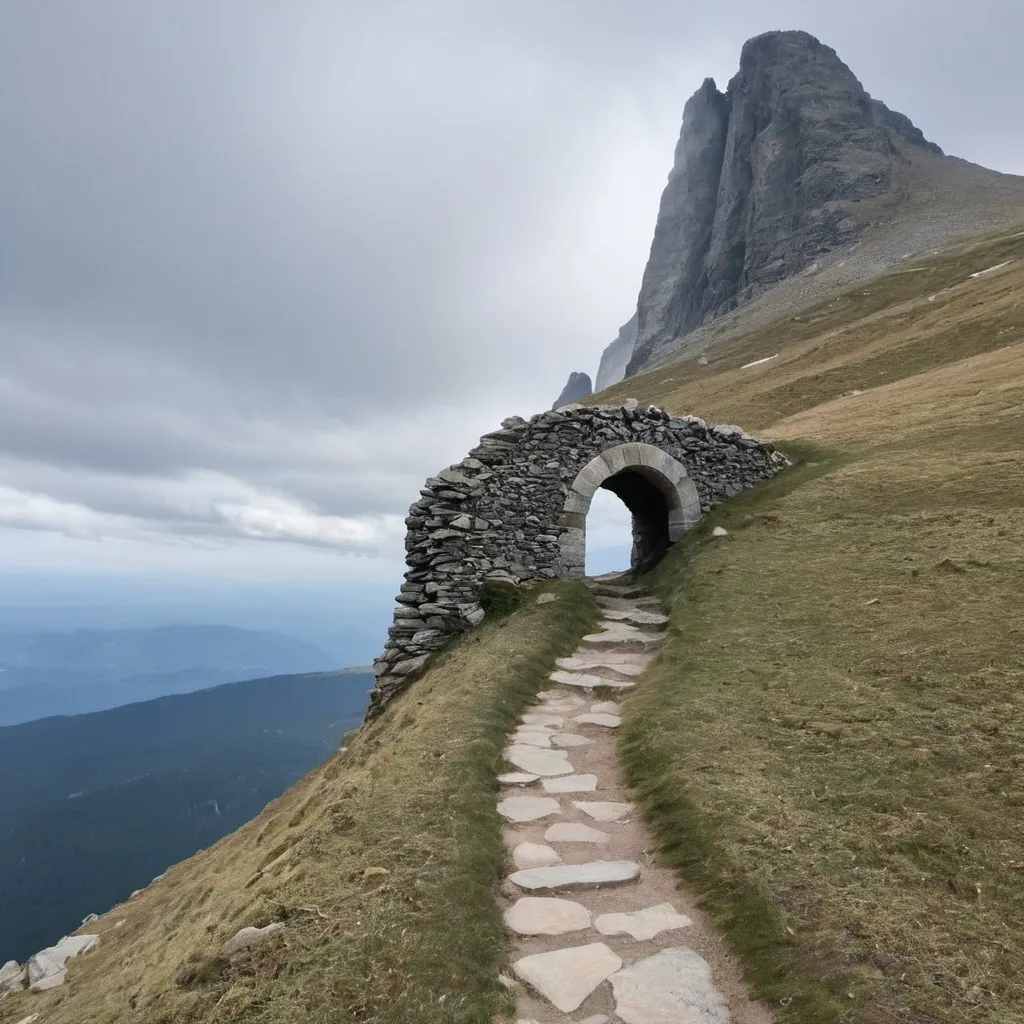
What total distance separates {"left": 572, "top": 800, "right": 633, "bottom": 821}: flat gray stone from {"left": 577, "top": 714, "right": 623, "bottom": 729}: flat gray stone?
7.70ft

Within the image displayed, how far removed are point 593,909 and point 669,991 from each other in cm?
122

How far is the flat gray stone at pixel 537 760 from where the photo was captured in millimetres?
9102

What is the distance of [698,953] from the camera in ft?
17.8

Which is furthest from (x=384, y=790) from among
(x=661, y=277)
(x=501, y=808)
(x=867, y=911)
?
(x=661, y=277)

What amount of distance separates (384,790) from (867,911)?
5448 millimetres

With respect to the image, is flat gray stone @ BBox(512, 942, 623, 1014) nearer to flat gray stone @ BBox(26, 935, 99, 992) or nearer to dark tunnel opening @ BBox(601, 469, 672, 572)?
flat gray stone @ BBox(26, 935, 99, 992)

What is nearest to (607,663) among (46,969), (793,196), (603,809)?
(603,809)

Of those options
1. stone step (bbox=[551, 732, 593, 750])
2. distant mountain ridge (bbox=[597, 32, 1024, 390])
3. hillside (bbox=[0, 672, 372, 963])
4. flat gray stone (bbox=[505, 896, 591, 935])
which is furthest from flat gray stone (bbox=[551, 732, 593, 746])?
distant mountain ridge (bbox=[597, 32, 1024, 390])

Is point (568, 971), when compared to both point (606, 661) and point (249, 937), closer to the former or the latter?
point (249, 937)

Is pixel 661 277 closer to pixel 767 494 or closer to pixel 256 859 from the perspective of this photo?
pixel 767 494

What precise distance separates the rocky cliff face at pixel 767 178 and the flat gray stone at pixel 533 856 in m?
147

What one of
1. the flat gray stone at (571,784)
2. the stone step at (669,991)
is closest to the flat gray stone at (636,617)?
the flat gray stone at (571,784)

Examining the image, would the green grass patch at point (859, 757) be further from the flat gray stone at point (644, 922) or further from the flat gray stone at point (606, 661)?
the flat gray stone at point (606, 661)

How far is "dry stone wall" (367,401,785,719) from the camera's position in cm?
1697
